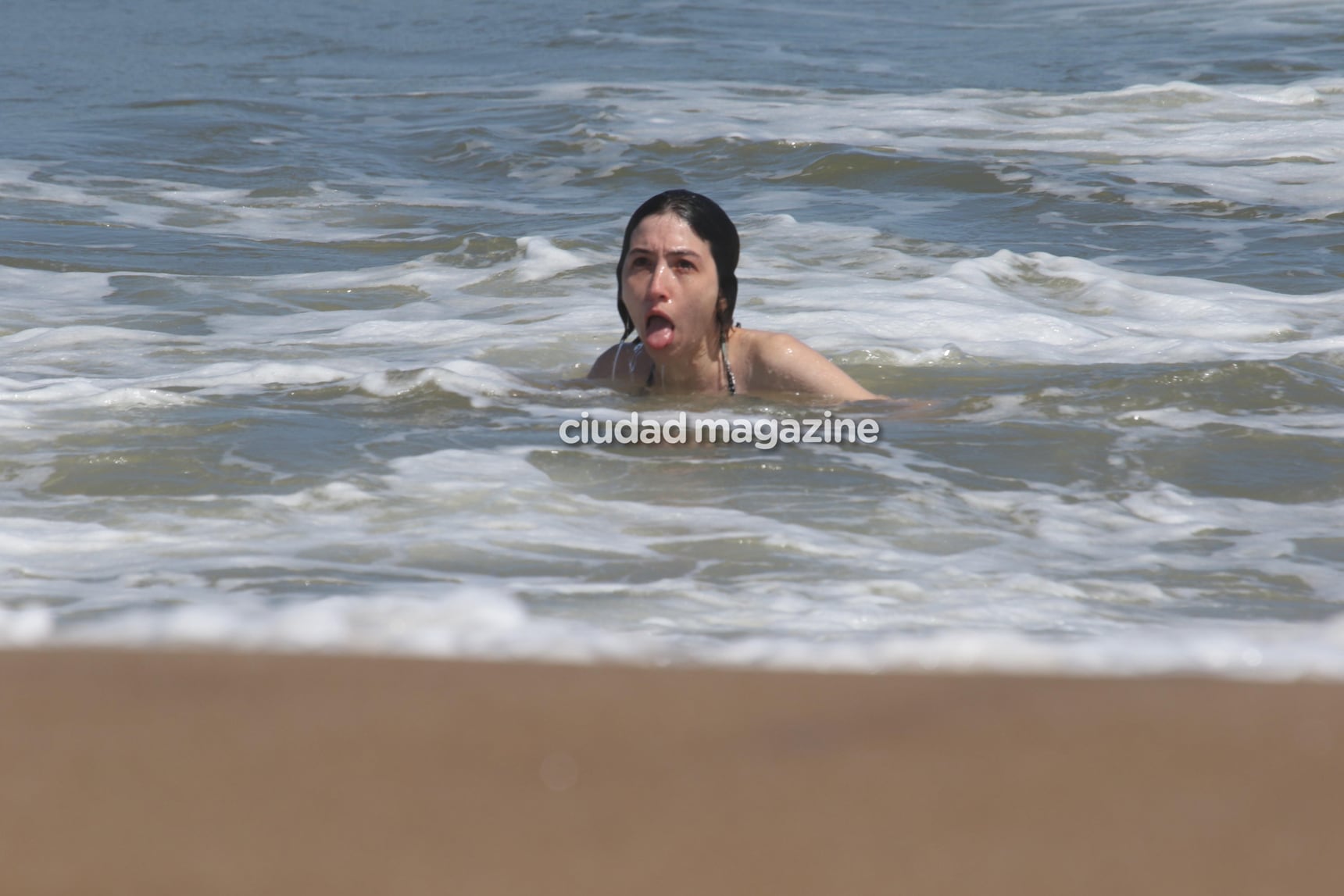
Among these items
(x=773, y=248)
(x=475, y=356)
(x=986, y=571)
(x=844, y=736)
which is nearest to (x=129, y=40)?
(x=773, y=248)

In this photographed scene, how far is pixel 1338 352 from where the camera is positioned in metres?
5.47

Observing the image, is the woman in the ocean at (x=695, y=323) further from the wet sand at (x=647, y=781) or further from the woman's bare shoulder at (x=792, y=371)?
the wet sand at (x=647, y=781)

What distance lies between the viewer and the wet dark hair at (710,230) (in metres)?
4.68

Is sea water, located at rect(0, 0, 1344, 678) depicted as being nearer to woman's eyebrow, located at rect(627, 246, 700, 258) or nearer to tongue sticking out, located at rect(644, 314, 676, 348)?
tongue sticking out, located at rect(644, 314, 676, 348)

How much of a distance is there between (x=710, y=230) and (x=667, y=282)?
23cm

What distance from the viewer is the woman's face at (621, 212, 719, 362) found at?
15.3ft

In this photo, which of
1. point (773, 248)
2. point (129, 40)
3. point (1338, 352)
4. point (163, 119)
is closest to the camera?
point (1338, 352)

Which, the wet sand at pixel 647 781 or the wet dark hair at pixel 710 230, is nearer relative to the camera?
the wet sand at pixel 647 781

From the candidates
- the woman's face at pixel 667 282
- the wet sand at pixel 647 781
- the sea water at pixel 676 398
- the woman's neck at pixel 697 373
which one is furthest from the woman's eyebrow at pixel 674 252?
the wet sand at pixel 647 781

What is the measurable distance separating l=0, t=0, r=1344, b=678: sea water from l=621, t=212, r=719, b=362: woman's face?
0.90 ft

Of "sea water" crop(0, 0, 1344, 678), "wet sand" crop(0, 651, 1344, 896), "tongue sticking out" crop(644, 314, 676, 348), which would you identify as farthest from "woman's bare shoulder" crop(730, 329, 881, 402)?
"wet sand" crop(0, 651, 1344, 896)

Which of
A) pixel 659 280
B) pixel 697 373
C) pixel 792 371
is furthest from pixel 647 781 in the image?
pixel 697 373

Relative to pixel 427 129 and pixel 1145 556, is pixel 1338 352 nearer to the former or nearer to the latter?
pixel 1145 556

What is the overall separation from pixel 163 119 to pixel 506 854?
13.2m
